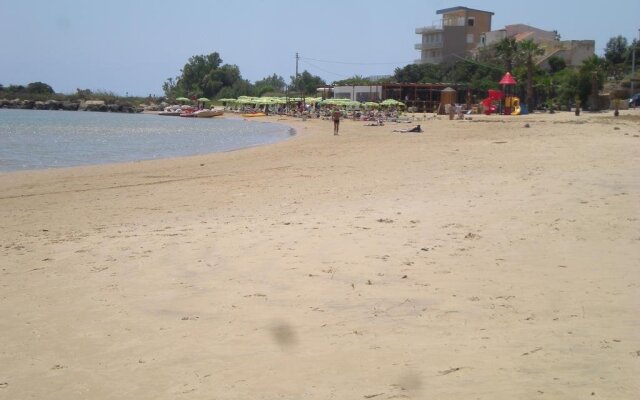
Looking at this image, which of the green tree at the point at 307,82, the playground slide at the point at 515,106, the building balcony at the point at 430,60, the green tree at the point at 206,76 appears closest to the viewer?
the playground slide at the point at 515,106

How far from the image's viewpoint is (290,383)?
3.50m

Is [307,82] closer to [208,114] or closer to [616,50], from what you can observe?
Result: [208,114]

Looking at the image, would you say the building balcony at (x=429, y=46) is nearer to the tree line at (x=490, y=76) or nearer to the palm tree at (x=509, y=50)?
the tree line at (x=490, y=76)

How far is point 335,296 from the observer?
16.1 feet

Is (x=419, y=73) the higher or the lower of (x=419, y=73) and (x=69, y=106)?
the higher

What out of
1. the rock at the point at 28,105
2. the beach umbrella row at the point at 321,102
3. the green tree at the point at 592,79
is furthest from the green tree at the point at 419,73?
the rock at the point at 28,105

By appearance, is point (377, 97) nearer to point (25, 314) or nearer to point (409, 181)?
point (409, 181)

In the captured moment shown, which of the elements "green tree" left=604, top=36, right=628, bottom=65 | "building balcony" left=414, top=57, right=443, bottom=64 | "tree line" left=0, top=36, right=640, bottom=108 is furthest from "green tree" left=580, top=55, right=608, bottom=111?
"building balcony" left=414, top=57, right=443, bottom=64

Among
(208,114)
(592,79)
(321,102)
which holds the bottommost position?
(208,114)

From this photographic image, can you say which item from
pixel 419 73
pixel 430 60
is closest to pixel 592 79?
pixel 419 73

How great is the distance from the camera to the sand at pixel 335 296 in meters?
3.55

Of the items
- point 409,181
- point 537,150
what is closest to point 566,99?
point 537,150

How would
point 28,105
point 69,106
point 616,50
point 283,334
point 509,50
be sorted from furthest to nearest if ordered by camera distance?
point 69,106 < point 28,105 < point 616,50 < point 509,50 < point 283,334

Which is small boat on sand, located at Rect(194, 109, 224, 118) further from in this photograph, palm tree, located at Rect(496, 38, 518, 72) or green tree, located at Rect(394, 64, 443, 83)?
palm tree, located at Rect(496, 38, 518, 72)
